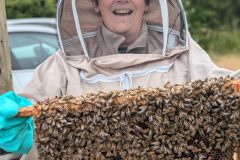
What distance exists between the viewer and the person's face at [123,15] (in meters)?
3.58

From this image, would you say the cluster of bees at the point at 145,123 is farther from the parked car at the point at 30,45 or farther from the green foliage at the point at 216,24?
the green foliage at the point at 216,24

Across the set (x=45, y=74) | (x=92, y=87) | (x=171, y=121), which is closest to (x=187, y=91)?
(x=171, y=121)

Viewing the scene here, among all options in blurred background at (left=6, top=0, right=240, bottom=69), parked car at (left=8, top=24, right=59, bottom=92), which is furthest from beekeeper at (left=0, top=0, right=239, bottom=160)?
blurred background at (left=6, top=0, right=240, bottom=69)

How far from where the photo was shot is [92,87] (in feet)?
11.1

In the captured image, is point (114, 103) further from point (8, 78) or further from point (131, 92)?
point (8, 78)

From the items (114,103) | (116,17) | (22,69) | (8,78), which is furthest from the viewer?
(22,69)

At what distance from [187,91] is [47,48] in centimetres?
533

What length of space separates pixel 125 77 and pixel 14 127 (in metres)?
0.70

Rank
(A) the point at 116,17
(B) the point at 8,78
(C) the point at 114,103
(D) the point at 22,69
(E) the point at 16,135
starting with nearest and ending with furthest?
(C) the point at 114,103
(E) the point at 16,135
(B) the point at 8,78
(A) the point at 116,17
(D) the point at 22,69

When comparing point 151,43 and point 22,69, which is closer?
point 151,43

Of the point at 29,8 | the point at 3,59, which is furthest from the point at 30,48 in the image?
the point at 3,59

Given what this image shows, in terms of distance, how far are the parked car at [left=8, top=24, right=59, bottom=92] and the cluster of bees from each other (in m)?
5.00

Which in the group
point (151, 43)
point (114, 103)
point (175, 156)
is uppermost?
point (151, 43)

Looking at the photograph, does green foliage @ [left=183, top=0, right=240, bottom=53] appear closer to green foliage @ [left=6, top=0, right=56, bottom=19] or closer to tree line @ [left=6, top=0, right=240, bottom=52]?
tree line @ [left=6, top=0, right=240, bottom=52]
